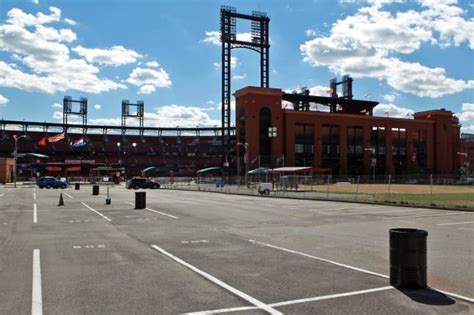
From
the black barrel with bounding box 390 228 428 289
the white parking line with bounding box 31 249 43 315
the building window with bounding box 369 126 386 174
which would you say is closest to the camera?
the white parking line with bounding box 31 249 43 315

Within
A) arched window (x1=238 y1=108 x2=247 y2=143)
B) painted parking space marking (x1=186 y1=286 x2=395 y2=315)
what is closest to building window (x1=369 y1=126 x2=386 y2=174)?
arched window (x1=238 y1=108 x2=247 y2=143)

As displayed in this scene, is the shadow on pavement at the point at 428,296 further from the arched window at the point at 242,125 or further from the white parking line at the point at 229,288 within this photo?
the arched window at the point at 242,125

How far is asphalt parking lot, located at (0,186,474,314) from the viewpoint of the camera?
6.82 metres

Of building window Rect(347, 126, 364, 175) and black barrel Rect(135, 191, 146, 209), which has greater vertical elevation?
building window Rect(347, 126, 364, 175)

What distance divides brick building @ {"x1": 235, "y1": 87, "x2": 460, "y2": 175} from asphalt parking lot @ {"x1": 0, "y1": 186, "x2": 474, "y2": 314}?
75380 millimetres

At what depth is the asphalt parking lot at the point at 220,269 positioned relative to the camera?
6824 mm

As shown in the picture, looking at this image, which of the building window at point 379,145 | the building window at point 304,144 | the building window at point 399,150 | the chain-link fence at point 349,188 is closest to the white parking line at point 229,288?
the chain-link fence at point 349,188

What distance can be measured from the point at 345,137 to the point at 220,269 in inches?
4189

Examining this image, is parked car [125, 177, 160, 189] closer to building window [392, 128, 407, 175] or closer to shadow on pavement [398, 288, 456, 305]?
shadow on pavement [398, 288, 456, 305]

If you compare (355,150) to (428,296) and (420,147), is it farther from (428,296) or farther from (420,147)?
(428,296)

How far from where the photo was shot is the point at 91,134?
140125 millimetres

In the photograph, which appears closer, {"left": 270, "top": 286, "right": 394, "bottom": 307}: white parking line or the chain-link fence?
{"left": 270, "top": 286, "right": 394, "bottom": 307}: white parking line

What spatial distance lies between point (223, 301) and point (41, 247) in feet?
23.4

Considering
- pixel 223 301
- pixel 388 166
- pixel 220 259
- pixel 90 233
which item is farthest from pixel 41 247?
pixel 388 166
